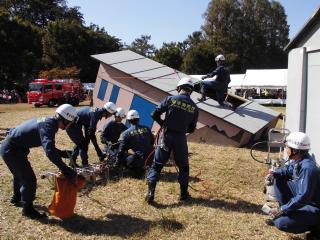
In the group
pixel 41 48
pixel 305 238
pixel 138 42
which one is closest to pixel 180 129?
pixel 305 238

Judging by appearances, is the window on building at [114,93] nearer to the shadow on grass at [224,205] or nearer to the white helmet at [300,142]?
the shadow on grass at [224,205]

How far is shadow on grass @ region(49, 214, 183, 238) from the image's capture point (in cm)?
569

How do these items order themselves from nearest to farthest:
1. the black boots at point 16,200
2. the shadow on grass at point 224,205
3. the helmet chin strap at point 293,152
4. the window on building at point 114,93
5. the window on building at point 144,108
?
the helmet chin strap at point 293,152 < the shadow on grass at point 224,205 < the black boots at point 16,200 < the window on building at point 144,108 < the window on building at point 114,93

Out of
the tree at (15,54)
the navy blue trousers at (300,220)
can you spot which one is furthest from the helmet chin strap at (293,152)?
the tree at (15,54)

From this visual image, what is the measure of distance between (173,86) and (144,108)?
4.02ft

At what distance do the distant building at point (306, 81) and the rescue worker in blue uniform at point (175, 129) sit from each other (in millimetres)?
2336

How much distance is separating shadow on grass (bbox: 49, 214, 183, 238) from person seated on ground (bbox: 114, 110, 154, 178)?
2196 mm

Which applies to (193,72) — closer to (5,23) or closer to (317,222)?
(5,23)

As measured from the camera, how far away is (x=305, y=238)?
5.23 meters

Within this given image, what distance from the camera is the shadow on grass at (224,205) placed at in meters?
6.58

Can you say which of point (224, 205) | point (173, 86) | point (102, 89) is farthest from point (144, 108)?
point (224, 205)

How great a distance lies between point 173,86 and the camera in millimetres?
13781

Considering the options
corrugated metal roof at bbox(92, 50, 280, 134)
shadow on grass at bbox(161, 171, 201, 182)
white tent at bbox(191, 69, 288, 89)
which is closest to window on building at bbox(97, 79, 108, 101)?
corrugated metal roof at bbox(92, 50, 280, 134)

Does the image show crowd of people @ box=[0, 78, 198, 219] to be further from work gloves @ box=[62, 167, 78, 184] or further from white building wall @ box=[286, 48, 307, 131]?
white building wall @ box=[286, 48, 307, 131]
